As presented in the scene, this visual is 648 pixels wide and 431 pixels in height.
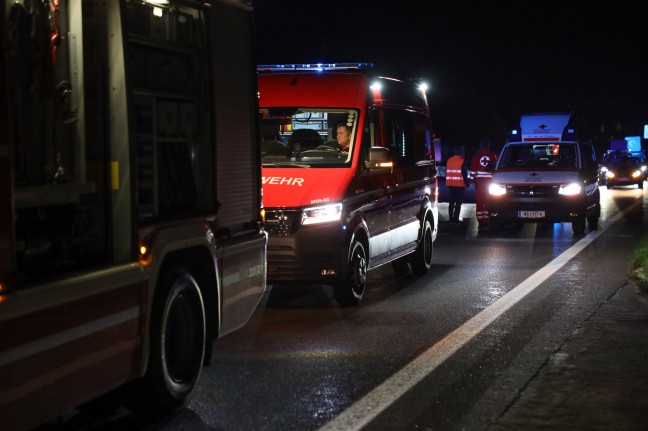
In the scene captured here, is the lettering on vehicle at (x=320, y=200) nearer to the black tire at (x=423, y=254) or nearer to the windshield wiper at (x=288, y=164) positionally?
the windshield wiper at (x=288, y=164)

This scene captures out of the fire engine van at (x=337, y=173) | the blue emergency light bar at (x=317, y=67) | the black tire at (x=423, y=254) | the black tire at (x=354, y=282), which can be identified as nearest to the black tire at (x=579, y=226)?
the black tire at (x=423, y=254)

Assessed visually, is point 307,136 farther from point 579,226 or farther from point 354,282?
point 579,226

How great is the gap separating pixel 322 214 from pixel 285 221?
366mm

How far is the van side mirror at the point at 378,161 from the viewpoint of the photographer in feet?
37.6

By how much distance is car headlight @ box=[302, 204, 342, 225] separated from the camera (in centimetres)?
1082

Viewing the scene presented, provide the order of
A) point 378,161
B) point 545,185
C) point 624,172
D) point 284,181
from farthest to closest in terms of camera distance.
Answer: point 624,172, point 545,185, point 378,161, point 284,181

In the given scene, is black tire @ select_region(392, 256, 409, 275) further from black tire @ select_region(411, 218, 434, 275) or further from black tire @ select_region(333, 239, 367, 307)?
black tire @ select_region(333, 239, 367, 307)

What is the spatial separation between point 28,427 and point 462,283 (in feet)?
28.0

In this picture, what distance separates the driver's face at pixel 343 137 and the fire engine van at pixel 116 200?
3.82m

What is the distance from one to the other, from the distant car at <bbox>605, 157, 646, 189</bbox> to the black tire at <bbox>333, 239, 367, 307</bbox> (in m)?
32.7

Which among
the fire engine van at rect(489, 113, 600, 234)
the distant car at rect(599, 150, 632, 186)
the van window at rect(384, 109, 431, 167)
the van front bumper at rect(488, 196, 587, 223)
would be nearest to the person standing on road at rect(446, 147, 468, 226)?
the fire engine van at rect(489, 113, 600, 234)

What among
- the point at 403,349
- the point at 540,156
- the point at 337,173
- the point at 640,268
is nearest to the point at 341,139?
the point at 337,173

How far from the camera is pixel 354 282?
1138cm

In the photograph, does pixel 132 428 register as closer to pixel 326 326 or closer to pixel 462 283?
pixel 326 326
